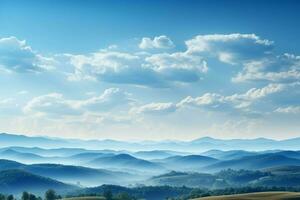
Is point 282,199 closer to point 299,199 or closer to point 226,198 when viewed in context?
point 299,199

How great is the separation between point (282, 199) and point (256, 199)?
40.5 ft

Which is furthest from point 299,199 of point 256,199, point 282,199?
point 256,199

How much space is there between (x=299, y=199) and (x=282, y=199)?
717 centimetres

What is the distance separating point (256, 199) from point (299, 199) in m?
19.3

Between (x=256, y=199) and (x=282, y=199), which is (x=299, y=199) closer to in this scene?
(x=282, y=199)

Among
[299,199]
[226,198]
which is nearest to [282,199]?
[299,199]

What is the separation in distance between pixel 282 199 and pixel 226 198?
23.9m

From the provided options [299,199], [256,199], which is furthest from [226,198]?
[299,199]

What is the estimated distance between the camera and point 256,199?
644ft

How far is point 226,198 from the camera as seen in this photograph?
198500 millimetres

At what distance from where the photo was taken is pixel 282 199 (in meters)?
200
